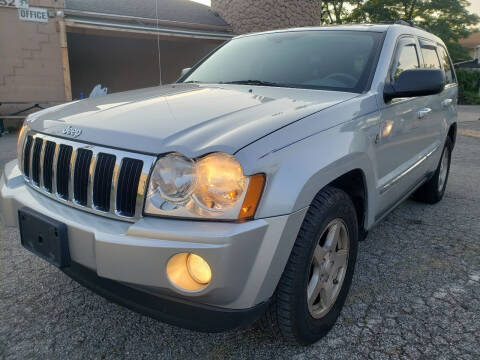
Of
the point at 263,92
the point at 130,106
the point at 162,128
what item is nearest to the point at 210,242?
the point at 162,128

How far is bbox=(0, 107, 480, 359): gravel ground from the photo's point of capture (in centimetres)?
200

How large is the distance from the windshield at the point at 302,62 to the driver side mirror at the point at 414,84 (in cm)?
17

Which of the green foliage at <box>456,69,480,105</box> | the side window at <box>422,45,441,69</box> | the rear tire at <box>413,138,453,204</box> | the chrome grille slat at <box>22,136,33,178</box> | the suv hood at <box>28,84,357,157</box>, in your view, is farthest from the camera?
the green foliage at <box>456,69,480,105</box>

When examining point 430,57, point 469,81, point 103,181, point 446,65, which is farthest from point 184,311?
point 469,81

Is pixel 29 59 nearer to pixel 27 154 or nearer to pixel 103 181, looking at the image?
pixel 27 154

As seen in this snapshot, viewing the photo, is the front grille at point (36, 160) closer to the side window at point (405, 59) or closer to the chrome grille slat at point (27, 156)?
the chrome grille slat at point (27, 156)

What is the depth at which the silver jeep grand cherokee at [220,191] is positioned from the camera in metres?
1.55

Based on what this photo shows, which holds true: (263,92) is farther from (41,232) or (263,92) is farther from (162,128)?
(41,232)

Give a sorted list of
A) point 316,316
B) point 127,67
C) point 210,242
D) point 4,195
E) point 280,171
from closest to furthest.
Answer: point 210,242 → point 280,171 → point 316,316 → point 4,195 → point 127,67

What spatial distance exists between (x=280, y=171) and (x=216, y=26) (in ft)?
45.1

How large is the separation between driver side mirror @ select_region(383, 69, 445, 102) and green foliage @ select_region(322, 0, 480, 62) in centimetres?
2947

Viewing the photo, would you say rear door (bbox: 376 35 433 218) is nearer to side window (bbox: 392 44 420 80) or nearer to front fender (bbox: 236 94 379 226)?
side window (bbox: 392 44 420 80)

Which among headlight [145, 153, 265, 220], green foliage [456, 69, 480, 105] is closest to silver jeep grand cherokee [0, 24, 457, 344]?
headlight [145, 153, 265, 220]

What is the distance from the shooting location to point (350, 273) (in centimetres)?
226
